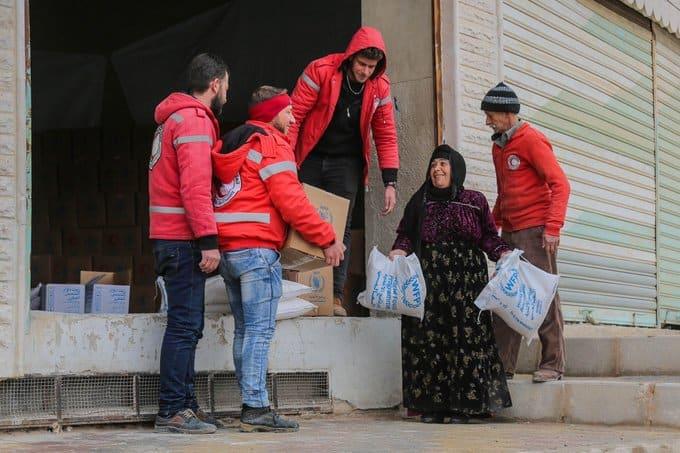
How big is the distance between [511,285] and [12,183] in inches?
110

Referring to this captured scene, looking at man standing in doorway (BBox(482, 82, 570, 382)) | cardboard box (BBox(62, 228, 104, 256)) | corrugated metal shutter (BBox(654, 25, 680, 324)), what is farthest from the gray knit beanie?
corrugated metal shutter (BBox(654, 25, 680, 324))

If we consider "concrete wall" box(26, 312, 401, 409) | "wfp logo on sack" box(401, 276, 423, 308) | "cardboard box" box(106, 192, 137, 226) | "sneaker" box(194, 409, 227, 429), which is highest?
"cardboard box" box(106, 192, 137, 226)

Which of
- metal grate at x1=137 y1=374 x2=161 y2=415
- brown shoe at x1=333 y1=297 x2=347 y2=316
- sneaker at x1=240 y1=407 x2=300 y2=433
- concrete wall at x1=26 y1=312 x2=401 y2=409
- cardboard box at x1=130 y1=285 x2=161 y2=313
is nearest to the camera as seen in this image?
sneaker at x1=240 y1=407 x2=300 y2=433

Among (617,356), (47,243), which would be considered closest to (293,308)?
(617,356)

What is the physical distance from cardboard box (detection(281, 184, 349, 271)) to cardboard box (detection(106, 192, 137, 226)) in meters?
3.21

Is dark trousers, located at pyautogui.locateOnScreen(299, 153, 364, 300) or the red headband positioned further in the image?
dark trousers, located at pyautogui.locateOnScreen(299, 153, 364, 300)

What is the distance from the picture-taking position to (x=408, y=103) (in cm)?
779

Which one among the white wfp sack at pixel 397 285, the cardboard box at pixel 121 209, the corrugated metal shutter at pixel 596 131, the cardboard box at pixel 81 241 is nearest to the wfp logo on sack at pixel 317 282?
the white wfp sack at pixel 397 285

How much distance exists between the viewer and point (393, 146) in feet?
23.7

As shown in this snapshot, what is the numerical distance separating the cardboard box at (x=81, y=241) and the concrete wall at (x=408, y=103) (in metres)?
2.87

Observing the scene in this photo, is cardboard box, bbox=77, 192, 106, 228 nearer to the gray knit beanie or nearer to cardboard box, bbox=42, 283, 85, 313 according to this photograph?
cardboard box, bbox=42, 283, 85, 313

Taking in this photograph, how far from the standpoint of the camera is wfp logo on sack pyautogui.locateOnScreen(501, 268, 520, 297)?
20.6 ft

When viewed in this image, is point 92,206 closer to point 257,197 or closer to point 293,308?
point 293,308

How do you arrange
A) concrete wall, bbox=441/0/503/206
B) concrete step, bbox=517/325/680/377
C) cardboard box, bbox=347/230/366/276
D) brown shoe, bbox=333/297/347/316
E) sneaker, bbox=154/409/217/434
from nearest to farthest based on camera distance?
sneaker, bbox=154/409/217/434, brown shoe, bbox=333/297/347/316, concrete step, bbox=517/325/680/377, concrete wall, bbox=441/0/503/206, cardboard box, bbox=347/230/366/276
